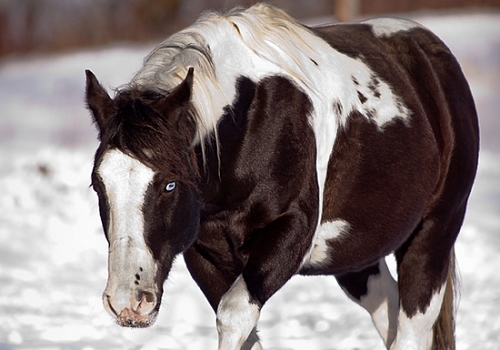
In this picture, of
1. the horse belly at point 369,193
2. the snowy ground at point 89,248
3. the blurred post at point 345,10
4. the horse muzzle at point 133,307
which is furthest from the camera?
the blurred post at point 345,10

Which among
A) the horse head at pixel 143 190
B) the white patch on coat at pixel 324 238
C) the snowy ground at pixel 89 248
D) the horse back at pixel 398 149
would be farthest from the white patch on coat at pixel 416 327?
the horse head at pixel 143 190

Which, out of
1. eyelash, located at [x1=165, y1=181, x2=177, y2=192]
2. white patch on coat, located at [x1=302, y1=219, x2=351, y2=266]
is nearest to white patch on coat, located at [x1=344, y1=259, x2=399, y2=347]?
white patch on coat, located at [x1=302, y1=219, x2=351, y2=266]

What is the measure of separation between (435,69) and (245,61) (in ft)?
4.64

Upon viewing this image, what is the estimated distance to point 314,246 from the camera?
12.4ft

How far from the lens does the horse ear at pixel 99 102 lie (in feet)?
10.5

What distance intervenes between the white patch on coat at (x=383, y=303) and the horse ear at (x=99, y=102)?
2.05m

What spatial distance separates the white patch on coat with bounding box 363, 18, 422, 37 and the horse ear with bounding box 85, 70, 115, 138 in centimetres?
184

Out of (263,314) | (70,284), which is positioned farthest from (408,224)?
(70,284)

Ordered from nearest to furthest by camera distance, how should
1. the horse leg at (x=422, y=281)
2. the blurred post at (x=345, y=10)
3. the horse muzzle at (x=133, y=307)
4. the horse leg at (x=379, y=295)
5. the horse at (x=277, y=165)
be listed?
the horse muzzle at (x=133, y=307) < the horse at (x=277, y=165) < the horse leg at (x=422, y=281) < the horse leg at (x=379, y=295) < the blurred post at (x=345, y=10)

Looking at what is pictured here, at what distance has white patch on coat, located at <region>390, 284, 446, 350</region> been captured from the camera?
14.0 ft

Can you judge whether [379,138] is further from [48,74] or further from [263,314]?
[48,74]

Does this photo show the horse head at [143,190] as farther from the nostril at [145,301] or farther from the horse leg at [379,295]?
the horse leg at [379,295]

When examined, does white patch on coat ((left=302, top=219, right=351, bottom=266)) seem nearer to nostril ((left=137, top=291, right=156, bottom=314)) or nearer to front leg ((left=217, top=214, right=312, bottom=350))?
front leg ((left=217, top=214, right=312, bottom=350))

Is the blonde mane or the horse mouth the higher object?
the blonde mane
